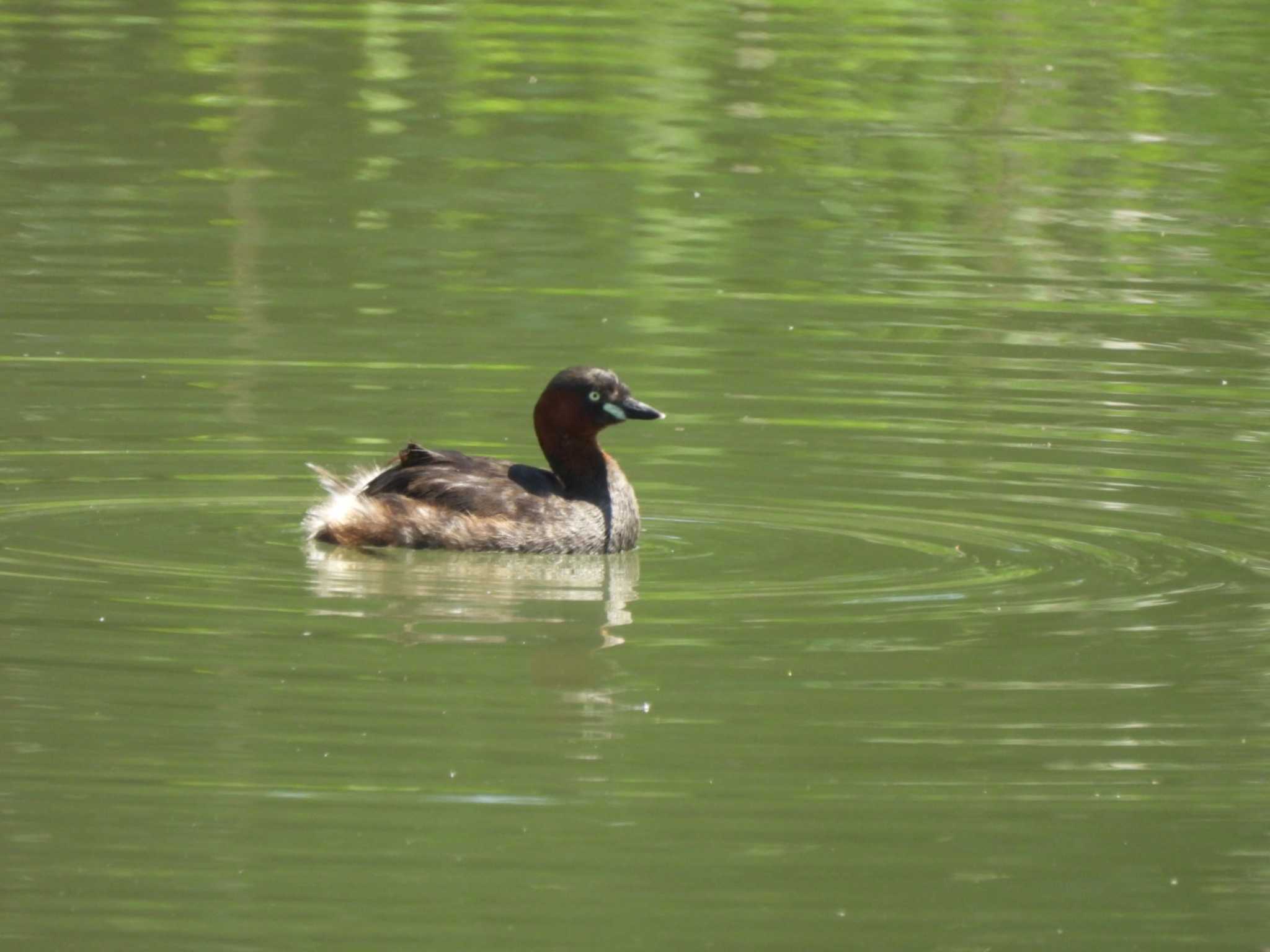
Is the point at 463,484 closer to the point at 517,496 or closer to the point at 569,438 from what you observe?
the point at 517,496

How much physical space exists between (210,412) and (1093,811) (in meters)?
6.63

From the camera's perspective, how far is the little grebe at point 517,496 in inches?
452

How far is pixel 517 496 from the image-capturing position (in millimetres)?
11641

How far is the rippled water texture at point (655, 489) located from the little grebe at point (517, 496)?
212 mm

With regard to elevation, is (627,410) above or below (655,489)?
above

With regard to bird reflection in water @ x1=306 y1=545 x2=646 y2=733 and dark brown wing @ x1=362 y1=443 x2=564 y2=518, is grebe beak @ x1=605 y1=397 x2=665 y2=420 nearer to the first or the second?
dark brown wing @ x1=362 y1=443 x2=564 y2=518

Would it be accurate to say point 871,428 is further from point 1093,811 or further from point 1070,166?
point 1070,166

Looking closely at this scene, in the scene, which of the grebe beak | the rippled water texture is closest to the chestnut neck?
the grebe beak

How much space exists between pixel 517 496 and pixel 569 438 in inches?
19.4

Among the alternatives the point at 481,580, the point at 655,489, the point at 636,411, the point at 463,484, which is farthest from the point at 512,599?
the point at 655,489

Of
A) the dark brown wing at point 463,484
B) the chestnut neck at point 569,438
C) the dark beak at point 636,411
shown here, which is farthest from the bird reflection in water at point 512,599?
the dark beak at point 636,411

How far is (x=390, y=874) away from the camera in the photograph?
7516 millimetres

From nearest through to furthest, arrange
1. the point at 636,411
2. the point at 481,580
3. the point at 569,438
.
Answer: the point at 481,580
the point at 636,411
the point at 569,438

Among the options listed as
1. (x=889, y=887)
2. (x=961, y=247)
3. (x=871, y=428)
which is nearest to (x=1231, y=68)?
(x=961, y=247)
